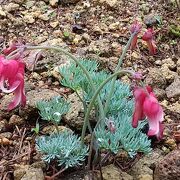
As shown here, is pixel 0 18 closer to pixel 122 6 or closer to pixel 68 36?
pixel 68 36

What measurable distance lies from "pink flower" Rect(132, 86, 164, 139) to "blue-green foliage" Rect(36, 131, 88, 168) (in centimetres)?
36

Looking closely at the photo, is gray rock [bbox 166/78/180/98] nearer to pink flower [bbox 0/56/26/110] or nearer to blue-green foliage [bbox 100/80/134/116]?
blue-green foliage [bbox 100/80/134/116]

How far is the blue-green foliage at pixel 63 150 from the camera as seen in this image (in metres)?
1.77

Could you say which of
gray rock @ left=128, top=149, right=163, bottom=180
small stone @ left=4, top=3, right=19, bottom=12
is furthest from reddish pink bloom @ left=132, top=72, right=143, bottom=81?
small stone @ left=4, top=3, right=19, bottom=12

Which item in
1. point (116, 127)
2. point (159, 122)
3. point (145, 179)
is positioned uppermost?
point (159, 122)

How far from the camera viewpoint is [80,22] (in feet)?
8.97

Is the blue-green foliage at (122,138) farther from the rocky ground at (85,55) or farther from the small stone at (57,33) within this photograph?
the small stone at (57,33)

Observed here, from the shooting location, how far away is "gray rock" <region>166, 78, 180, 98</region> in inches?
90.5

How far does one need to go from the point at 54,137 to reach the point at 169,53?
0.99m

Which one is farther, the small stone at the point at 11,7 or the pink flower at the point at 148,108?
the small stone at the point at 11,7

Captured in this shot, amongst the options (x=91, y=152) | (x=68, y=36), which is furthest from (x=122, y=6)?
(x=91, y=152)

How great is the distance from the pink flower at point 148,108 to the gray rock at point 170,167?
0.31 meters

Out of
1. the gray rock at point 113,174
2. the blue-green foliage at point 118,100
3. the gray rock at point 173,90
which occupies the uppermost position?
the blue-green foliage at point 118,100

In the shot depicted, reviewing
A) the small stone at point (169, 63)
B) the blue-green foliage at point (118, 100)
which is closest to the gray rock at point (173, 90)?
the small stone at point (169, 63)
